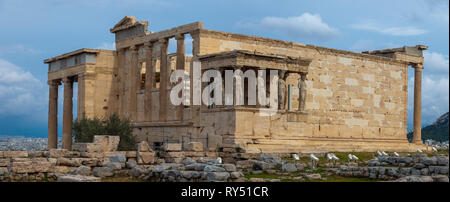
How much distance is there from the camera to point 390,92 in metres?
36.6

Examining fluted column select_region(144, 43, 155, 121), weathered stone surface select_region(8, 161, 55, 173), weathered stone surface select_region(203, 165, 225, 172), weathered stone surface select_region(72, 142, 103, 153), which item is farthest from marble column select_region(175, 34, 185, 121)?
weathered stone surface select_region(203, 165, 225, 172)

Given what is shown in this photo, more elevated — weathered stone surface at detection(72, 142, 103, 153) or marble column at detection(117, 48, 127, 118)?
marble column at detection(117, 48, 127, 118)

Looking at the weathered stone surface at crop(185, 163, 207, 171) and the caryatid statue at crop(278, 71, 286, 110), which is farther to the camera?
the caryatid statue at crop(278, 71, 286, 110)

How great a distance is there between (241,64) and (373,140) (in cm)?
1141

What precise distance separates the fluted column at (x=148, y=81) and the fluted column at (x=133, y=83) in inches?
37.5

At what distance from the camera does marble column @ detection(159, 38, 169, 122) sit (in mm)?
30562

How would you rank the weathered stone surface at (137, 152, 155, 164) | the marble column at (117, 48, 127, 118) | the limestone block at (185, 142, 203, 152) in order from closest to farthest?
the weathered stone surface at (137, 152, 155, 164) → the limestone block at (185, 142, 203, 152) → the marble column at (117, 48, 127, 118)

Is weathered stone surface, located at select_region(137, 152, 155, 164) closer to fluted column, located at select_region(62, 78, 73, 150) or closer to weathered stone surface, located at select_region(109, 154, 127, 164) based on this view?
weathered stone surface, located at select_region(109, 154, 127, 164)

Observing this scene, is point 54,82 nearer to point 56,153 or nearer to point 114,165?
point 56,153

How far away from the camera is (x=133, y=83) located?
32656mm

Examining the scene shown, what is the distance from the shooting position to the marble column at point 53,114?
1407 inches

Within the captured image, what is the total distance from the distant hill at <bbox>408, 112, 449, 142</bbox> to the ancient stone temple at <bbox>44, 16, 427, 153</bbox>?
25334mm

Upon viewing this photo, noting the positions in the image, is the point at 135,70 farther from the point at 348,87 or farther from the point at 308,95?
the point at 348,87

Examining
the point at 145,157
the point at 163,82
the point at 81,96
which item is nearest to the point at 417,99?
the point at 163,82
